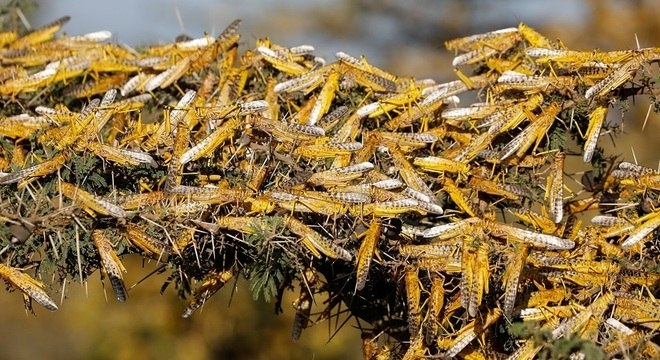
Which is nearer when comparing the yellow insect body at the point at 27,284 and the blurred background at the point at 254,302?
the yellow insect body at the point at 27,284

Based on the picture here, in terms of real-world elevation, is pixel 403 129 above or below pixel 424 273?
above

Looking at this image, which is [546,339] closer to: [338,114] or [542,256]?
[542,256]

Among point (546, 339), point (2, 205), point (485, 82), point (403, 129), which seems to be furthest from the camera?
point (485, 82)

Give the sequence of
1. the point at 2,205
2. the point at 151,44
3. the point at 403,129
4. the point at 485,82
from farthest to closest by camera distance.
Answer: the point at 151,44, the point at 485,82, the point at 403,129, the point at 2,205

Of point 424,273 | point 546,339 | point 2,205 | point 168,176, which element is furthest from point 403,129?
point 2,205

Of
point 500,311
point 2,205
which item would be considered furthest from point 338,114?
point 2,205

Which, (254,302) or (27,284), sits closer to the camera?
(27,284)

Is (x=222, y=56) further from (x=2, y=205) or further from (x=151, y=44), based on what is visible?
(x=2, y=205)

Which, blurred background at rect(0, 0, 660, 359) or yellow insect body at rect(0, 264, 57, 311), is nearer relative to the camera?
yellow insect body at rect(0, 264, 57, 311)

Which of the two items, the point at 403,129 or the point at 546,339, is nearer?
the point at 546,339

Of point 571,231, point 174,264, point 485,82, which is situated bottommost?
point 174,264
